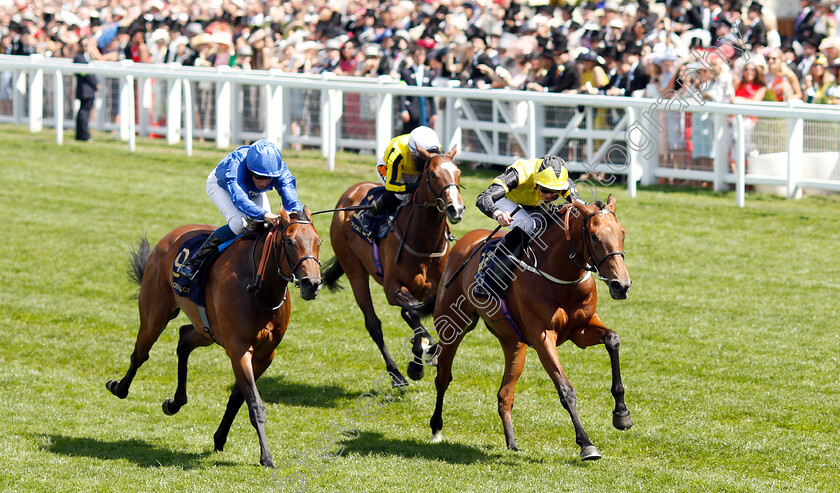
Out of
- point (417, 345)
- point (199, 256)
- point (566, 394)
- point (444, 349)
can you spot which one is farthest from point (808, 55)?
point (199, 256)

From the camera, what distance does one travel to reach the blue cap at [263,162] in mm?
6797

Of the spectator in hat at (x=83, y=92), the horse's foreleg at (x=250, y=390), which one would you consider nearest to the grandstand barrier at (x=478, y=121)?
the spectator in hat at (x=83, y=92)

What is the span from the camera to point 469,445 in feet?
22.6

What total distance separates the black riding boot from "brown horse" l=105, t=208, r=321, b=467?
10cm

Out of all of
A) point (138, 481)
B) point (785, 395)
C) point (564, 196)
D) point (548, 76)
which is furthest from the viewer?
point (548, 76)

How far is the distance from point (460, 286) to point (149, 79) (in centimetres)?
1138

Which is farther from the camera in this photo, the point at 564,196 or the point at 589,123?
the point at 589,123

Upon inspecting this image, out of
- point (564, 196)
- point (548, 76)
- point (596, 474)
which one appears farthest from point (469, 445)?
point (548, 76)

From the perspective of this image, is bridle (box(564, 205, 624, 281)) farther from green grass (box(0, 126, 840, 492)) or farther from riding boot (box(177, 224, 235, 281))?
riding boot (box(177, 224, 235, 281))

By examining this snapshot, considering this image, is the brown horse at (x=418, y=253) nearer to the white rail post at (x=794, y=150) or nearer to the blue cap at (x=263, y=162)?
the blue cap at (x=263, y=162)

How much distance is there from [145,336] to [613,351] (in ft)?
10.2

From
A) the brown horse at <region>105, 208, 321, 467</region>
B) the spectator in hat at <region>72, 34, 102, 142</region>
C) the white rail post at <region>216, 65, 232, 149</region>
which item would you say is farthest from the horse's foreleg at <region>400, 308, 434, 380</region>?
the spectator in hat at <region>72, 34, 102, 142</region>

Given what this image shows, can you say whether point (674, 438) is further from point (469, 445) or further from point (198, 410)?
point (198, 410)

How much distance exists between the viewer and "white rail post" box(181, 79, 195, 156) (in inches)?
635
